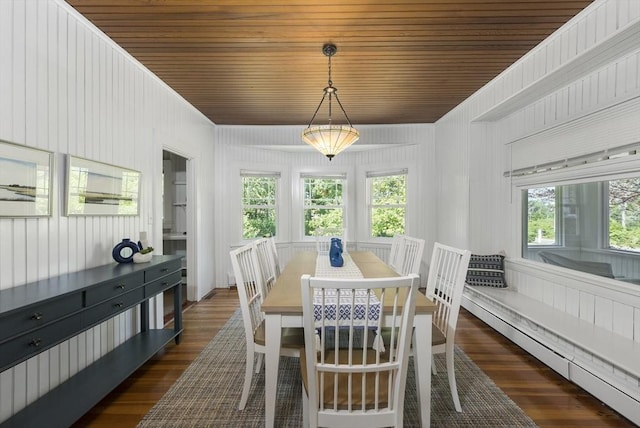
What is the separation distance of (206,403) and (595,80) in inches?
145

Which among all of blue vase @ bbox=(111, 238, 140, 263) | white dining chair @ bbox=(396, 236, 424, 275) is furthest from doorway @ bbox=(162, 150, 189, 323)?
white dining chair @ bbox=(396, 236, 424, 275)

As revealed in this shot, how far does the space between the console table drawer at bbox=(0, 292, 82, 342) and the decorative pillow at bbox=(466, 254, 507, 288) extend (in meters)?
3.61

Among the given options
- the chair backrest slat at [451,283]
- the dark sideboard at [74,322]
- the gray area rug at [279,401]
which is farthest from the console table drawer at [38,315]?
the chair backrest slat at [451,283]

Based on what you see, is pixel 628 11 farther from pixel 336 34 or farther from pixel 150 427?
pixel 150 427

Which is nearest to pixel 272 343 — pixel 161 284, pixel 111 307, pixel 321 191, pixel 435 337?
pixel 435 337

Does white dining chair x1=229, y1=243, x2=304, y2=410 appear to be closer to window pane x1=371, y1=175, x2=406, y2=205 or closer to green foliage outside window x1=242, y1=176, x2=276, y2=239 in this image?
green foliage outside window x1=242, y1=176, x2=276, y2=239

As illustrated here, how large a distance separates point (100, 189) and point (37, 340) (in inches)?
48.8

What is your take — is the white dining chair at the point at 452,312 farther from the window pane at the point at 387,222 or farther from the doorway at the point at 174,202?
the doorway at the point at 174,202

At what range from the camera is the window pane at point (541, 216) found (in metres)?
2.93

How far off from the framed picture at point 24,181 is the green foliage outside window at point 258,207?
316 cm

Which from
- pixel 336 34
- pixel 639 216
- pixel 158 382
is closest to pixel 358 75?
pixel 336 34

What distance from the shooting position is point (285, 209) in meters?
5.18

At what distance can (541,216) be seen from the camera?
3.06 meters

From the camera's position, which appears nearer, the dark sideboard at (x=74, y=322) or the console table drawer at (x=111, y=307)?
the dark sideboard at (x=74, y=322)
